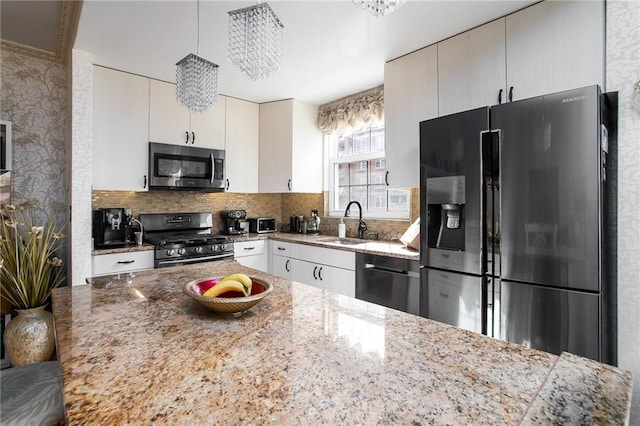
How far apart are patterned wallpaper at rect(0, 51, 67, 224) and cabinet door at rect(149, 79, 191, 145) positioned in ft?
2.32

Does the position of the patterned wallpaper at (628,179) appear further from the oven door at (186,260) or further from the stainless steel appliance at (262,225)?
the stainless steel appliance at (262,225)

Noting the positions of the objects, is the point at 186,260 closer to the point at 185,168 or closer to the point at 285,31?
the point at 185,168

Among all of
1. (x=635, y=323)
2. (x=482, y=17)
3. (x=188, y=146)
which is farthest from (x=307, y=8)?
(x=635, y=323)

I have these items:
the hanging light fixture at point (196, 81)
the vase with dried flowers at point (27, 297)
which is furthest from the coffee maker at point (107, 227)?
the hanging light fixture at point (196, 81)

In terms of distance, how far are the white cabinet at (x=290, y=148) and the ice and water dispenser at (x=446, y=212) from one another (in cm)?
188

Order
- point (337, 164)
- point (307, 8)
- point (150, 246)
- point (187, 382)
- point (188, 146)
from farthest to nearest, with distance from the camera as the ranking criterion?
point (337, 164) < point (188, 146) < point (150, 246) < point (307, 8) < point (187, 382)

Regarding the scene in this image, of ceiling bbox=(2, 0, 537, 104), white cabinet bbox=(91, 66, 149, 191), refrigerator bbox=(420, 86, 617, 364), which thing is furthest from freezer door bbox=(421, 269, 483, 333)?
white cabinet bbox=(91, 66, 149, 191)

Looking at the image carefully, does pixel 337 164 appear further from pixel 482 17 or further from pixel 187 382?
pixel 187 382

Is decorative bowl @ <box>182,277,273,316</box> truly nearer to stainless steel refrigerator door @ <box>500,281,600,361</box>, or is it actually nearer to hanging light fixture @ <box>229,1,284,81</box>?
hanging light fixture @ <box>229,1,284,81</box>

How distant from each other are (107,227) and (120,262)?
0.34m

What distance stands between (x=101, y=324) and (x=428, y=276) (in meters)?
1.72

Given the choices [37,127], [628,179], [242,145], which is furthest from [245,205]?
[628,179]

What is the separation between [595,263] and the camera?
1456 millimetres

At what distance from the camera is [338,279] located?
289cm
